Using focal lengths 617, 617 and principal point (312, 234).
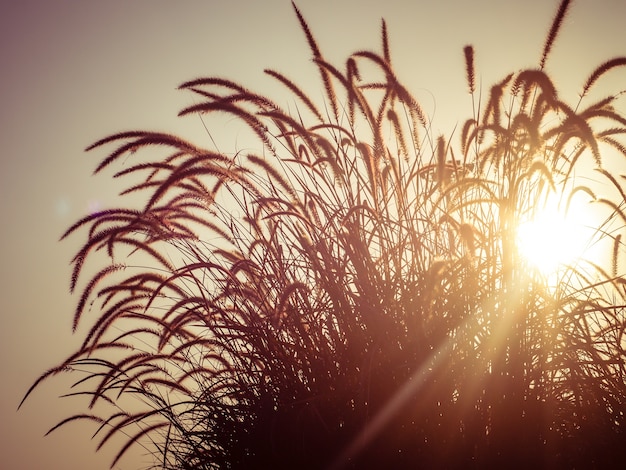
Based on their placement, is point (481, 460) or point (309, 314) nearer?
point (481, 460)

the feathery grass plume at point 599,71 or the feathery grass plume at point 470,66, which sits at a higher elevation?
the feathery grass plume at point 599,71

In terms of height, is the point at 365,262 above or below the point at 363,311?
above

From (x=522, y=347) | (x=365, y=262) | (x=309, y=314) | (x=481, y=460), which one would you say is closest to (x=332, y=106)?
(x=365, y=262)

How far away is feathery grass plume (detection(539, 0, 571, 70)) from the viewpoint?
255 centimetres

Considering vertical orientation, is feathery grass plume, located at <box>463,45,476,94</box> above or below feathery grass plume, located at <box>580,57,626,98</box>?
below

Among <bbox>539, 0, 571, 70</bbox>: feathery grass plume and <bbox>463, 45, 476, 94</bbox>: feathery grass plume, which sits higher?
<bbox>539, 0, 571, 70</bbox>: feathery grass plume

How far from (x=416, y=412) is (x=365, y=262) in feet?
2.18

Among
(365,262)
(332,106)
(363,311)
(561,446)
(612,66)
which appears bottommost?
(561,446)

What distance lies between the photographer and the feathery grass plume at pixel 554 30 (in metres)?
2.55

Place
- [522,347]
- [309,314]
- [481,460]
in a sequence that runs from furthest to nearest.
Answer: [309,314], [522,347], [481,460]

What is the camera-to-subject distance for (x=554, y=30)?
2.57 meters

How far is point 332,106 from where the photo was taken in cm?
276

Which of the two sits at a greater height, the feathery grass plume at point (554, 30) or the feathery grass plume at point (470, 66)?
the feathery grass plume at point (554, 30)

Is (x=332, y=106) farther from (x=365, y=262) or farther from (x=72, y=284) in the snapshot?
(x=72, y=284)
